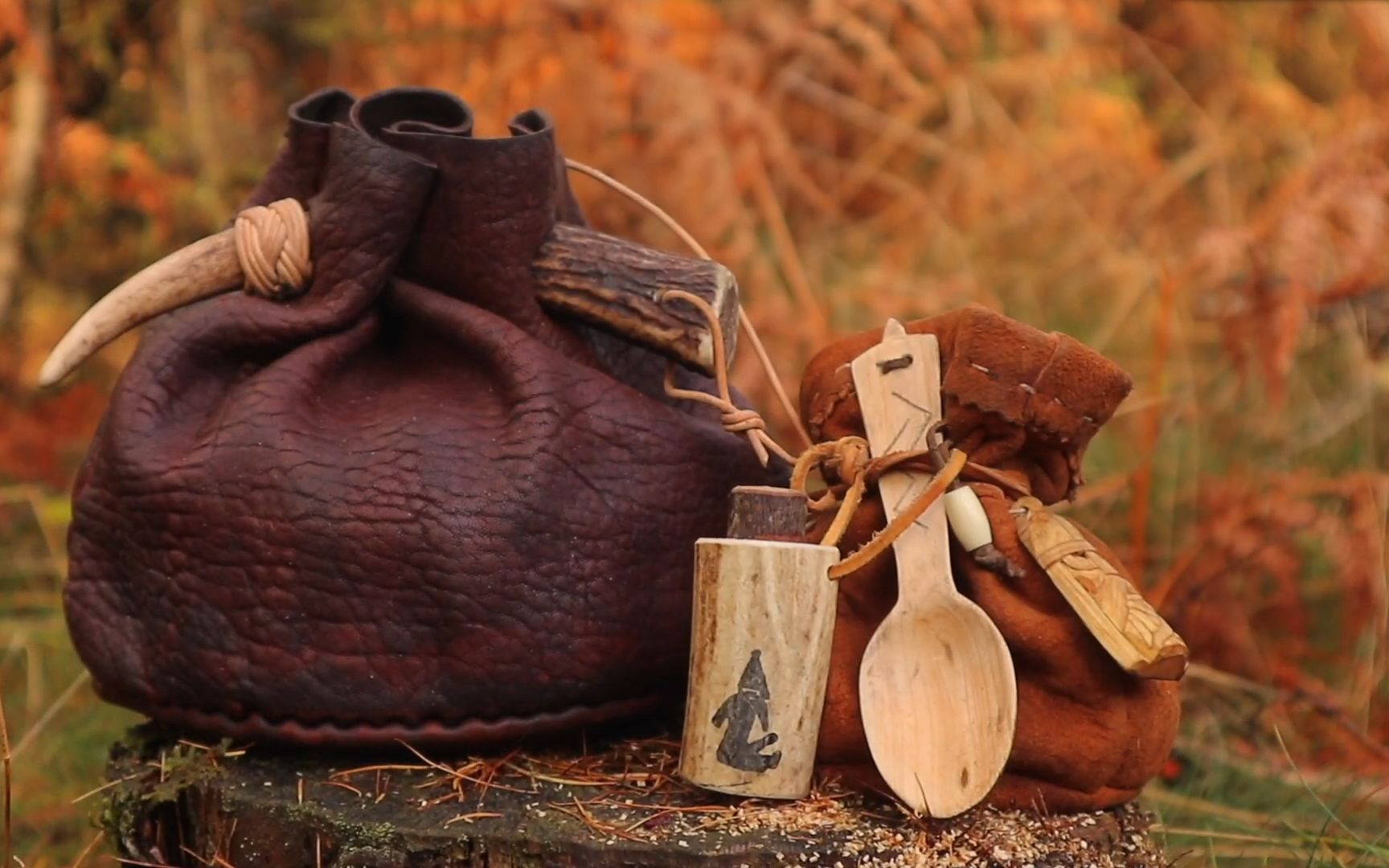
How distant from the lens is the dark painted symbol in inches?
54.0

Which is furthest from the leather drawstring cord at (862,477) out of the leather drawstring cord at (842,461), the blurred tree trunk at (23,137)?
the blurred tree trunk at (23,137)

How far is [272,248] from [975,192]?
2.99 m

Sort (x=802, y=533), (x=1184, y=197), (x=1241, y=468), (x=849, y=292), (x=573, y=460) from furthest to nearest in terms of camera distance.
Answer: (x=1184, y=197)
(x=849, y=292)
(x=1241, y=468)
(x=573, y=460)
(x=802, y=533)

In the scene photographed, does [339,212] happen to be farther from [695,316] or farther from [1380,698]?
[1380,698]

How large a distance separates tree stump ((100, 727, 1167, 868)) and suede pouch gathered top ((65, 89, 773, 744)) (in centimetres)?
5

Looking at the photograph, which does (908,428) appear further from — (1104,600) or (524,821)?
(524,821)

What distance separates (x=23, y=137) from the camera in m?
3.33

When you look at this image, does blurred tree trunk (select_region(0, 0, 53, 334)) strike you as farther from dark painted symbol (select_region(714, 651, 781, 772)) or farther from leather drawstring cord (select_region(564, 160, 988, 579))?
dark painted symbol (select_region(714, 651, 781, 772))

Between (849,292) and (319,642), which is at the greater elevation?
(849,292)

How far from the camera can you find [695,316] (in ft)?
5.08

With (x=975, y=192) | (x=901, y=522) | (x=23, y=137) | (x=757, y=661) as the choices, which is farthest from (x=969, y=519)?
(x=975, y=192)

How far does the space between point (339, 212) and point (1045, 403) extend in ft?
2.61

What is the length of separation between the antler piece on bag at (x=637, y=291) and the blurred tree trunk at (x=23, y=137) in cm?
224

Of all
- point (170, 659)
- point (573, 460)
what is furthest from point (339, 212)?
point (170, 659)
